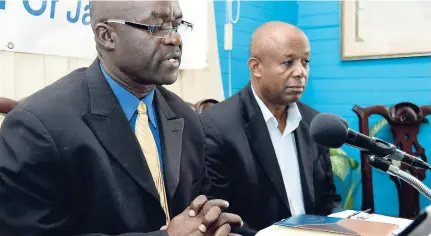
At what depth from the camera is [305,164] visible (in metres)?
1.79

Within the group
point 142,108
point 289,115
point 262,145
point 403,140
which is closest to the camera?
point 142,108

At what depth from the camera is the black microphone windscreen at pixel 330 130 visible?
90 centimetres

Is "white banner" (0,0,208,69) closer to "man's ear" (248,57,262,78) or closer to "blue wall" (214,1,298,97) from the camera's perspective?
"man's ear" (248,57,262,78)

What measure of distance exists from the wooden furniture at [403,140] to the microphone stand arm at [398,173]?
4.73ft

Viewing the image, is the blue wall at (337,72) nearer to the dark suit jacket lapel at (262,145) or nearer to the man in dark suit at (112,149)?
the dark suit jacket lapel at (262,145)

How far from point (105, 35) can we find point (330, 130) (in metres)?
0.62

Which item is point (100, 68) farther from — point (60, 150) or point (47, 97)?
point (60, 150)

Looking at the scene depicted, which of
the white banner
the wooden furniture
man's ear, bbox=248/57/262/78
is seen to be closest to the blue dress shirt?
the white banner

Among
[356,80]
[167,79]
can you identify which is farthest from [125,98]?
[356,80]

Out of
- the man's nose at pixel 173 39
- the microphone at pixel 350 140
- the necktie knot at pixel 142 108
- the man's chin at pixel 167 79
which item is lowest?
the microphone at pixel 350 140

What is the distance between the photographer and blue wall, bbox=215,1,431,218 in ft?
9.09

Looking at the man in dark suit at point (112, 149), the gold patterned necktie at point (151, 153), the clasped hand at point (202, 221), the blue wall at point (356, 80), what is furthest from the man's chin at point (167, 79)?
the blue wall at point (356, 80)

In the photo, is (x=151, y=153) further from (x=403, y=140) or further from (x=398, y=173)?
(x=403, y=140)

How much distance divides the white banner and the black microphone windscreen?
4.07ft
